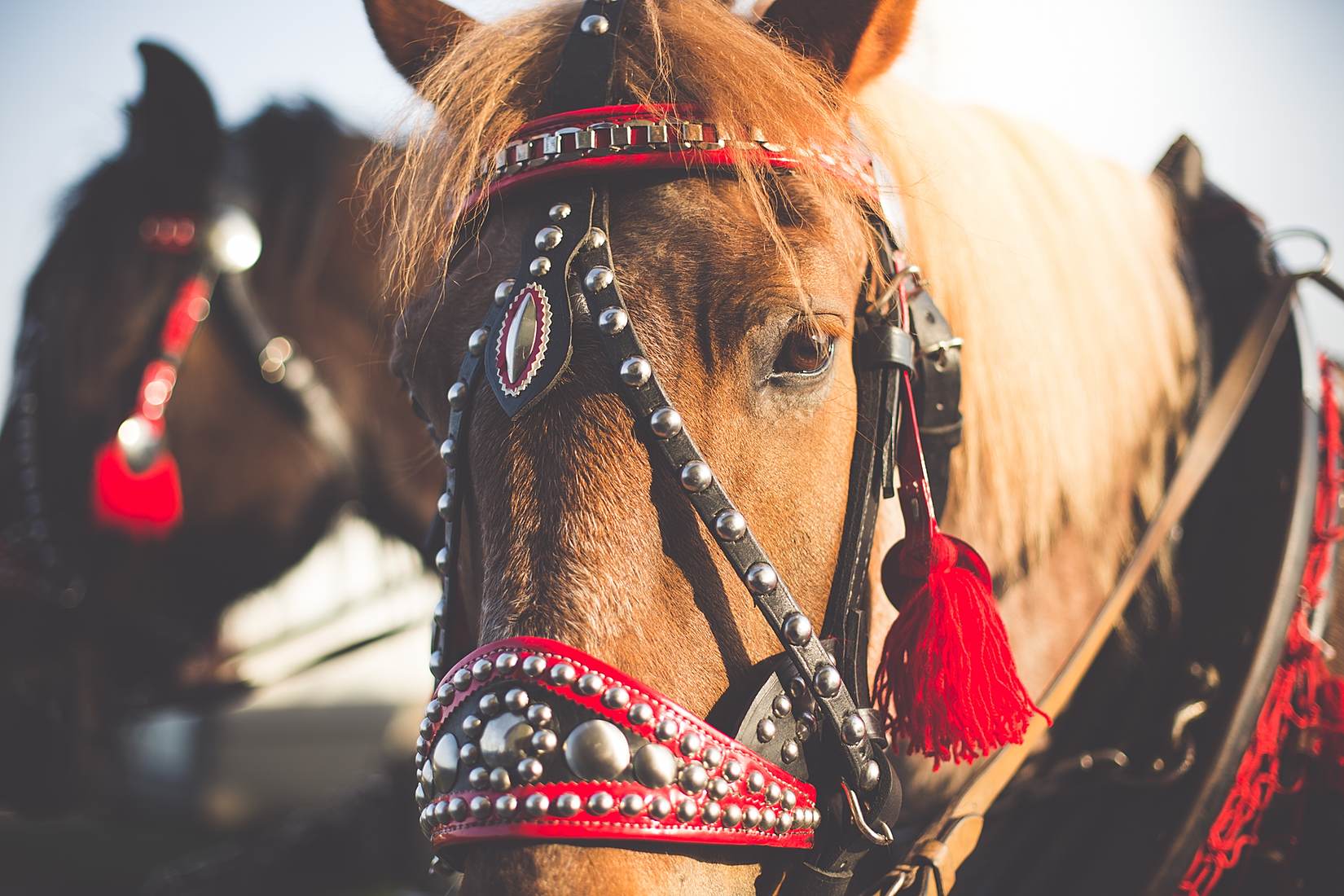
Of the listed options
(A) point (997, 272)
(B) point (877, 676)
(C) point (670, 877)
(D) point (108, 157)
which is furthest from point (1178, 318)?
(D) point (108, 157)

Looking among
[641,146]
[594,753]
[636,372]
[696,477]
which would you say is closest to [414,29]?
[641,146]

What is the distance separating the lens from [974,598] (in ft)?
3.73

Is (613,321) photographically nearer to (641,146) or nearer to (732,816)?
(641,146)

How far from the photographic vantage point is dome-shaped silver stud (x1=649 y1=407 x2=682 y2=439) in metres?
0.97

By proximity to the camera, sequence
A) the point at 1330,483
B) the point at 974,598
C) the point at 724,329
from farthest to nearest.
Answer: the point at 1330,483 < the point at 974,598 < the point at 724,329

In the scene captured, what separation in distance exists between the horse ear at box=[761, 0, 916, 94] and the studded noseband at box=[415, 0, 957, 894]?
12 centimetres

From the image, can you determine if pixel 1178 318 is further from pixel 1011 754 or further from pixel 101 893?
pixel 101 893

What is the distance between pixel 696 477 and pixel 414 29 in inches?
35.7

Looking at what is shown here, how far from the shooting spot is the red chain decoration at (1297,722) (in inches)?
53.4

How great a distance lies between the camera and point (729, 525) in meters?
0.97

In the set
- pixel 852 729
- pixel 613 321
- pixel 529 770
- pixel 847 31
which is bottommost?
pixel 529 770

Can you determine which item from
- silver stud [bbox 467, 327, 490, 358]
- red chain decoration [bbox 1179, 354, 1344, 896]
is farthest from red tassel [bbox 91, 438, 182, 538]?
red chain decoration [bbox 1179, 354, 1344, 896]

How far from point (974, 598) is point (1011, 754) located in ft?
1.07

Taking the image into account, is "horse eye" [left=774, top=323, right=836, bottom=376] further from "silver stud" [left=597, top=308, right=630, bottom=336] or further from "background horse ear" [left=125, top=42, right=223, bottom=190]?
"background horse ear" [left=125, top=42, right=223, bottom=190]
